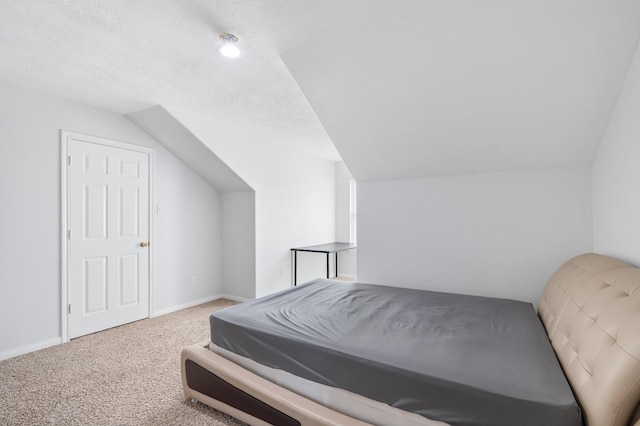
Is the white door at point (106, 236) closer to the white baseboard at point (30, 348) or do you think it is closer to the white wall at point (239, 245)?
the white baseboard at point (30, 348)

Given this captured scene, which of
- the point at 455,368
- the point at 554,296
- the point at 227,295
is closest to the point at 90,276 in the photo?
the point at 227,295

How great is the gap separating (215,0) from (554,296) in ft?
8.43

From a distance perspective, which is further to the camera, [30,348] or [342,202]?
[342,202]

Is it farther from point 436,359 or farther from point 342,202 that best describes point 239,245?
point 436,359

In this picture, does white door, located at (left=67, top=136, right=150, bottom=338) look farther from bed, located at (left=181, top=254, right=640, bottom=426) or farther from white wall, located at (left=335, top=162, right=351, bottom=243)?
white wall, located at (left=335, top=162, right=351, bottom=243)

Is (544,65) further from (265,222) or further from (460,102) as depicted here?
(265,222)

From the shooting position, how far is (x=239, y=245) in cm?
446

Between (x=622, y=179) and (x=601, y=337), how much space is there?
1.10 m

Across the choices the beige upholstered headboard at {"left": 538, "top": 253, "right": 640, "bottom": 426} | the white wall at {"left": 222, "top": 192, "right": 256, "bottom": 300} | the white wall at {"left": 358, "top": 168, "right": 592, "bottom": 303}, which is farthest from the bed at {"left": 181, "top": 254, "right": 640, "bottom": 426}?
the white wall at {"left": 222, "top": 192, "right": 256, "bottom": 300}

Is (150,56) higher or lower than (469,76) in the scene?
higher

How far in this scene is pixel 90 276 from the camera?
10.7 feet

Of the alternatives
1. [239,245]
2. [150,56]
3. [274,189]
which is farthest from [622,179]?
[239,245]

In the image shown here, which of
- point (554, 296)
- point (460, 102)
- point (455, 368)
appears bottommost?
point (455, 368)

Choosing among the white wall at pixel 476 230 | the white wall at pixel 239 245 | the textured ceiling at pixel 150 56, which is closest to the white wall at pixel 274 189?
the white wall at pixel 239 245
